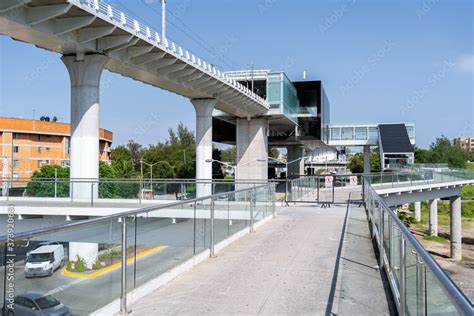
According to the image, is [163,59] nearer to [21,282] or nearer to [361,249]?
[361,249]

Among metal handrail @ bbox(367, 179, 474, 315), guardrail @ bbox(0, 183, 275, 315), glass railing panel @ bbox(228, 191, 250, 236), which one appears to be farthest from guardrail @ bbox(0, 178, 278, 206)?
metal handrail @ bbox(367, 179, 474, 315)

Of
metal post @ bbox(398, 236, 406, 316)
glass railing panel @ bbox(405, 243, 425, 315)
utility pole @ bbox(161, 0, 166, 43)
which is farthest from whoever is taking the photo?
utility pole @ bbox(161, 0, 166, 43)

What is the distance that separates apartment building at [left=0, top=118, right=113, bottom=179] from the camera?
74.3 meters

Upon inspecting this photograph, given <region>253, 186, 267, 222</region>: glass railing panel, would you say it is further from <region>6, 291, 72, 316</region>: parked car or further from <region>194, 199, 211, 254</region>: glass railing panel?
<region>6, 291, 72, 316</region>: parked car

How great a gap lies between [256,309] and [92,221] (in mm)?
2289

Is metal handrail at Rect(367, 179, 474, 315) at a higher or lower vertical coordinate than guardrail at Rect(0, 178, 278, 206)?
higher

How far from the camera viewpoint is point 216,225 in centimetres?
986

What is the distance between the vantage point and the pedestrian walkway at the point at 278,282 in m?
5.97

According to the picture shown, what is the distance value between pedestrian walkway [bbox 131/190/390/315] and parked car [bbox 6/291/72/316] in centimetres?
160

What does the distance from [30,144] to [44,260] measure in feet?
266

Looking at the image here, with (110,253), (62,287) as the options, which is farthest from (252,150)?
(62,287)

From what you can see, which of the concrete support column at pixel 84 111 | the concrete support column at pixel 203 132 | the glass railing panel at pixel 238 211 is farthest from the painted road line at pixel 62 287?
the concrete support column at pixel 203 132

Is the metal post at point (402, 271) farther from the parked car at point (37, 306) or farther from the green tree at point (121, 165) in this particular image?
the green tree at point (121, 165)

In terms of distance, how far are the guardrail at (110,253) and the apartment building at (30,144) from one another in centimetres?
7046
